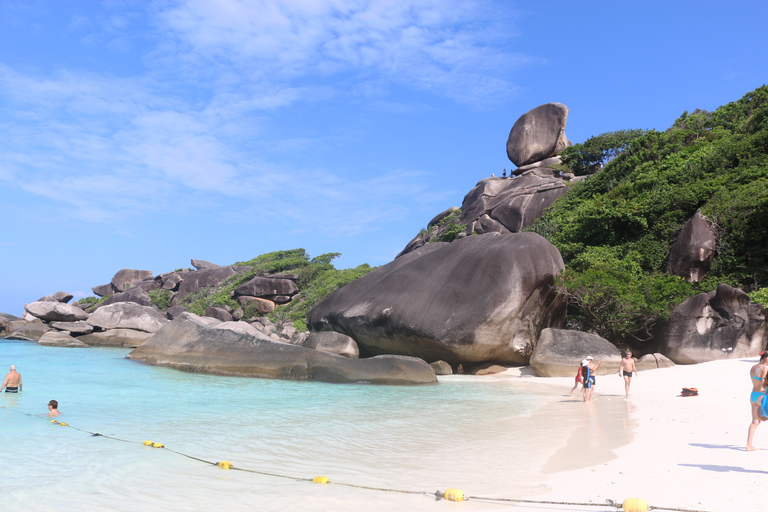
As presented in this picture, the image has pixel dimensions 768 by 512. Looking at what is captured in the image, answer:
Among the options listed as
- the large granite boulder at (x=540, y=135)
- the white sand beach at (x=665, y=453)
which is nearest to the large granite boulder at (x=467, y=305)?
the white sand beach at (x=665, y=453)

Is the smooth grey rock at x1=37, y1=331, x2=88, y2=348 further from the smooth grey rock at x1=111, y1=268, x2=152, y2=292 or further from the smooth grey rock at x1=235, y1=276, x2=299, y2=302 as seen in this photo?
the smooth grey rock at x1=111, y1=268, x2=152, y2=292

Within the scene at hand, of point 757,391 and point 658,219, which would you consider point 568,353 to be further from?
point 658,219

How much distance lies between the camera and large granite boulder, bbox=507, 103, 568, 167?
3788 centimetres

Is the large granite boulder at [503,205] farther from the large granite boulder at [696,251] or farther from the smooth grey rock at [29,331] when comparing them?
the smooth grey rock at [29,331]

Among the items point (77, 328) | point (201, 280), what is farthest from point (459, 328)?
point (201, 280)

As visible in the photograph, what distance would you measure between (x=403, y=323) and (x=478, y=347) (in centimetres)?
227

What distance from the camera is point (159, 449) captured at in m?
5.72

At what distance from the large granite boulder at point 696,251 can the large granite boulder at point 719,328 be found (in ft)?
11.6

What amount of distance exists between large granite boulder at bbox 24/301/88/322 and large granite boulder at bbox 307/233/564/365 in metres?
18.3

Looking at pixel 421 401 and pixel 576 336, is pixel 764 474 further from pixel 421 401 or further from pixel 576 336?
pixel 576 336

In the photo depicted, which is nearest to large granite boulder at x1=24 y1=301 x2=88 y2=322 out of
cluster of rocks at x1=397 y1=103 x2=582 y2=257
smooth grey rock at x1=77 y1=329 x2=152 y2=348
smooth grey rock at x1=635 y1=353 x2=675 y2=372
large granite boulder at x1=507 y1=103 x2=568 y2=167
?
smooth grey rock at x1=77 y1=329 x2=152 y2=348

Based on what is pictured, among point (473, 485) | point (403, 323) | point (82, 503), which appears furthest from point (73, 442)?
point (403, 323)

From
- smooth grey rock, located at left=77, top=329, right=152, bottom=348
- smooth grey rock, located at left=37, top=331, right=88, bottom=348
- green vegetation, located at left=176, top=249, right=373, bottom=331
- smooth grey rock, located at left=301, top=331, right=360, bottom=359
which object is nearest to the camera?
smooth grey rock, located at left=301, top=331, right=360, bottom=359

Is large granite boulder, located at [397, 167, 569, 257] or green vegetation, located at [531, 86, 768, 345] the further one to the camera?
large granite boulder, located at [397, 167, 569, 257]
